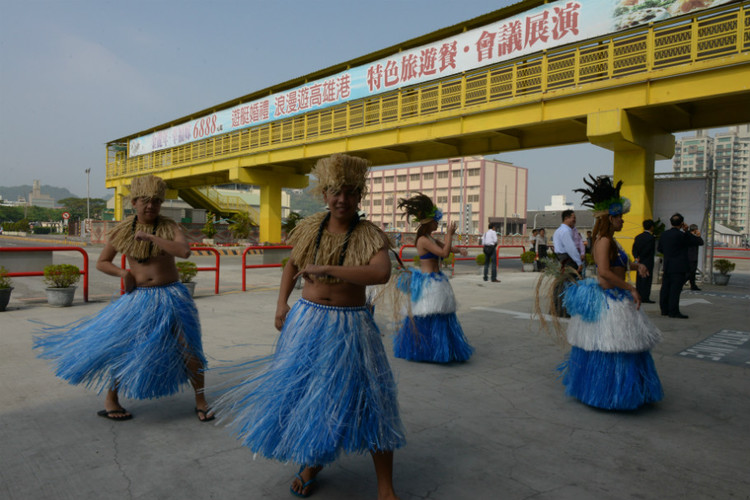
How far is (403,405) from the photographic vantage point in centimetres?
395

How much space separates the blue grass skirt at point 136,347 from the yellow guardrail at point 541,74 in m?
12.0

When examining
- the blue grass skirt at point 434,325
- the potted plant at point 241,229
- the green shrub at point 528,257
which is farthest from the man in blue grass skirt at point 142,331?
the potted plant at point 241,229

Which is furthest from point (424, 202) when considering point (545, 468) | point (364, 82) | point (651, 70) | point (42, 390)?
point (364, 82)

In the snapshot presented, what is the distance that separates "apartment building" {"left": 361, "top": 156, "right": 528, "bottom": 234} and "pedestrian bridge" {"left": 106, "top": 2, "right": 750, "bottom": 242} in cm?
5026

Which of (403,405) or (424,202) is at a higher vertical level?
(424,202)

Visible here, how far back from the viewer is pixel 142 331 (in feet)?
11.1

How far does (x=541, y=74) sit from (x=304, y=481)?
43.4 ft

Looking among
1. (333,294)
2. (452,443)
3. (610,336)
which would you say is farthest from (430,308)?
(333,294)

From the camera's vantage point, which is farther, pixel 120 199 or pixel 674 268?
pixel 120 199

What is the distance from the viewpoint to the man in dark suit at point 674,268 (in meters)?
8.36

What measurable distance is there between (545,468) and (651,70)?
11.3 meters

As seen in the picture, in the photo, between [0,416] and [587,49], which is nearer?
[0,416]

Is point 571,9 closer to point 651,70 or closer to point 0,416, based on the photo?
point 651,70

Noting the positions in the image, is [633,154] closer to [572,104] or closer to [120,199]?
[572,104]
